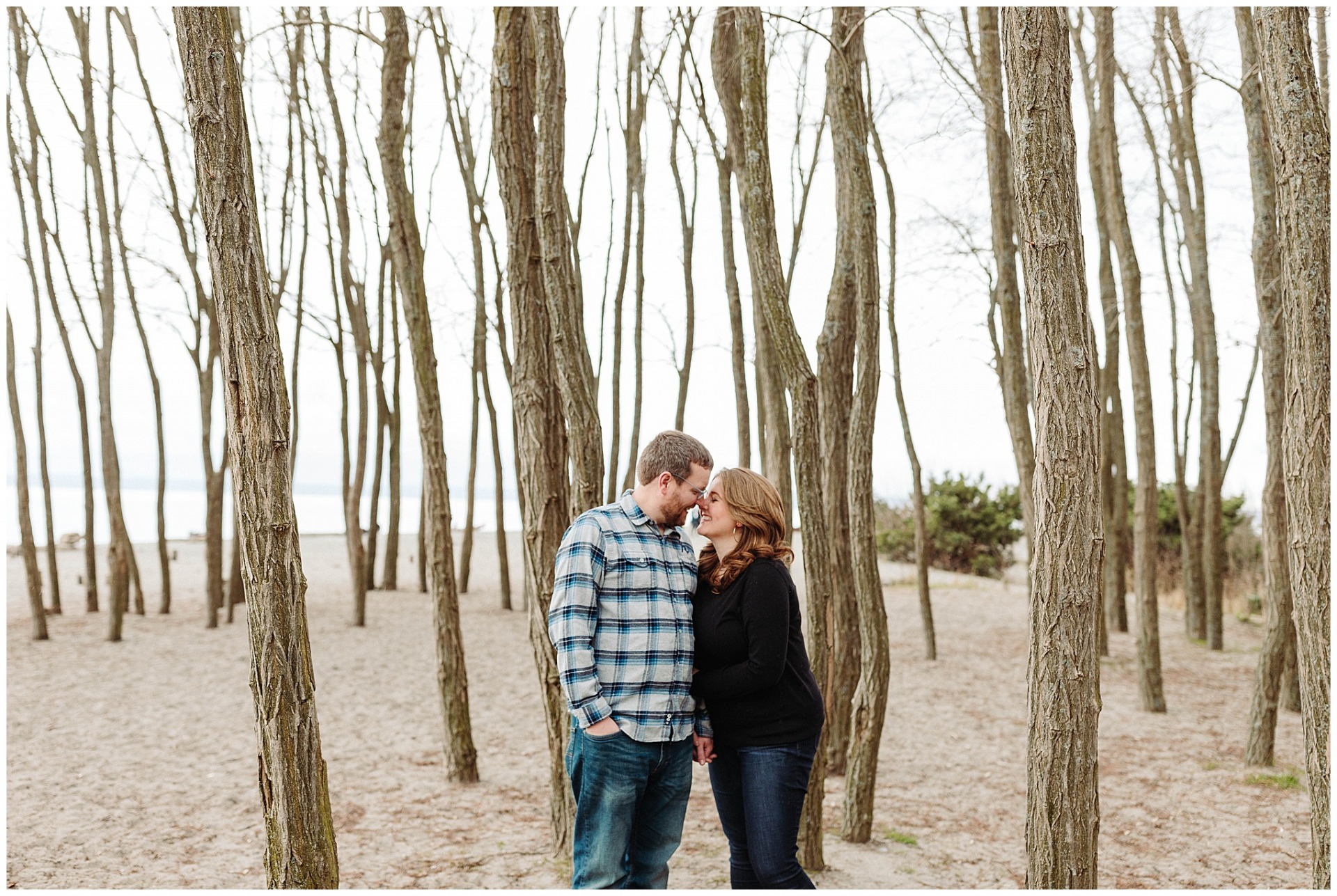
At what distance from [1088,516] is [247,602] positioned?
2.47 metres

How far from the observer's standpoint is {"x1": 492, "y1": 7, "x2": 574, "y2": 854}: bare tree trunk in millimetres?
3936

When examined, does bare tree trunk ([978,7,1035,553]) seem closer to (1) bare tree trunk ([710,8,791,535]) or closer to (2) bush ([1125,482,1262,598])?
(1) bare tree trunk ([710,8,791,535])

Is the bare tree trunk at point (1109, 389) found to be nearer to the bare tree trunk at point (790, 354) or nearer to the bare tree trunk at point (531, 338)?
the bare tree trunk at point (790, 354)

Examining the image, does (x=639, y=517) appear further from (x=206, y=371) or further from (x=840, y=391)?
(x=206, y=371)

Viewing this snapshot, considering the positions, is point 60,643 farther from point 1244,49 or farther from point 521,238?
point 1244,49

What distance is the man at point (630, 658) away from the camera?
2666 mm

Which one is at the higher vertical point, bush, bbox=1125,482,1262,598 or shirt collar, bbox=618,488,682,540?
shirt collar, bbox=618,488,682,540

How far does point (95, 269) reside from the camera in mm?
10391

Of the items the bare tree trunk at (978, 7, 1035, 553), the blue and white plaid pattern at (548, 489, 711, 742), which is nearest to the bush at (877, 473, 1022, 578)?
the bare tree trunk at (978, 7, 1035, 553)

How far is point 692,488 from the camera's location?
9.21ft

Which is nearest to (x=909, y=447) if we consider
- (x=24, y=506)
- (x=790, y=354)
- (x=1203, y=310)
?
(x=1203, y=310)

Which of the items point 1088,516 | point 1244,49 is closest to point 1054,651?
point 1088,516

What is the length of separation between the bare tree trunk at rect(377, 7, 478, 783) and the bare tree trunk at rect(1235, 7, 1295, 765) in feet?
15.2

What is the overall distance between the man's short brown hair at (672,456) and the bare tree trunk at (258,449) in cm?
102
